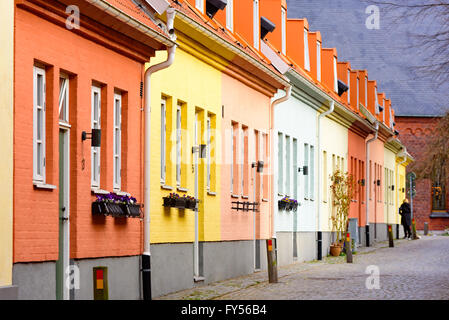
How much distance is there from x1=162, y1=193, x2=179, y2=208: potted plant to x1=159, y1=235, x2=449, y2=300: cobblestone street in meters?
1.43

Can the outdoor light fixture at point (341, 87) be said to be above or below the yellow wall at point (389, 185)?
above

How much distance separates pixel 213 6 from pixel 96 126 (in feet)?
27.9

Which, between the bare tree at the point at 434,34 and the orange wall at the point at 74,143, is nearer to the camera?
the orange wall at the point at 74,143

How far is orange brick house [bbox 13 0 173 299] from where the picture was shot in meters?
11.8

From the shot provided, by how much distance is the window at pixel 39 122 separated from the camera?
12330 mm

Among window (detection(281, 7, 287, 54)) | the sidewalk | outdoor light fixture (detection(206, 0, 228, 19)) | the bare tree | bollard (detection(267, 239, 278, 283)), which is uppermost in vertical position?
window (detection(281, 7, 287, 54))

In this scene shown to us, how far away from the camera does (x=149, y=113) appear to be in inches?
639

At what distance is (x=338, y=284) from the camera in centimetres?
1888

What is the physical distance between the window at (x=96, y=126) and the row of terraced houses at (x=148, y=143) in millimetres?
29

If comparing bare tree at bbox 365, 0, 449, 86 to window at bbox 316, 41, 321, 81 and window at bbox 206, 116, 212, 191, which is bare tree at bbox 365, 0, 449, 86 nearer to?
window at bbox 206, 116, 212, 191

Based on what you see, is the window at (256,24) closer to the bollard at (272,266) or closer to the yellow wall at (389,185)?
the bollard at (272,266)

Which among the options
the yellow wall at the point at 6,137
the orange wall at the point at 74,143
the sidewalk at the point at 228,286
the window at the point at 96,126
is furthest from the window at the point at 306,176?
the yellow wall at the point at 6,137

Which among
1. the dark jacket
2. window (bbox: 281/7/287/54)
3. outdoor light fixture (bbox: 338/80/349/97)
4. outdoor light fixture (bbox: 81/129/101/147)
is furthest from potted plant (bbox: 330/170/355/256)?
outdoor light fixture (bbox: 81/129/101/147)

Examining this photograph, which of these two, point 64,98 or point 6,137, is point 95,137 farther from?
point 6,137
